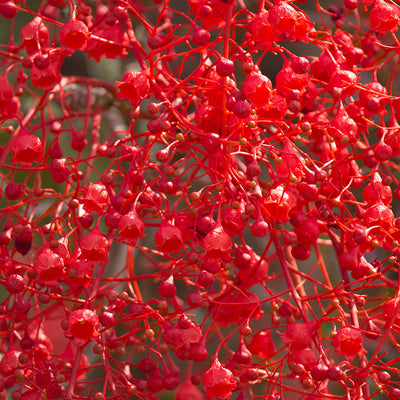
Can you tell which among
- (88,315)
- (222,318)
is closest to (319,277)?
(222,318)

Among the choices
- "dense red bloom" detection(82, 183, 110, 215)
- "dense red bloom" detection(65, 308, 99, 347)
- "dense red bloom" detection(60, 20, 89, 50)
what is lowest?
"dense red bloom" detection(65, 308, 99, 347)

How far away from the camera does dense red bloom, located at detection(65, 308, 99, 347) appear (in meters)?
0.48

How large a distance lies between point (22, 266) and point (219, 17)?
0.24 metres

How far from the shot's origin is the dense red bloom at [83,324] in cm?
48

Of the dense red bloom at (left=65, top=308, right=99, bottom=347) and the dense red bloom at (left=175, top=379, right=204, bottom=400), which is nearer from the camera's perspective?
the dense red bloom at (left=65, top=308, right=99, bottom=347)

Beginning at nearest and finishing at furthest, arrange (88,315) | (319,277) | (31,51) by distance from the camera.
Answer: (88,315) < (31,51) < (319,277)

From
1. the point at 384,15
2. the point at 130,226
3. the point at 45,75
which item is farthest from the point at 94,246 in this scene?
the point at 384,15

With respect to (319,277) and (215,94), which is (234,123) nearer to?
(215,94)

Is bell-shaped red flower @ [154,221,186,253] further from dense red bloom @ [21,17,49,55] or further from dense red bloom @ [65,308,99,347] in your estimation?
dense red bloom @ [21,17,49,55]

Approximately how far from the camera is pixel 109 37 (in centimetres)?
61

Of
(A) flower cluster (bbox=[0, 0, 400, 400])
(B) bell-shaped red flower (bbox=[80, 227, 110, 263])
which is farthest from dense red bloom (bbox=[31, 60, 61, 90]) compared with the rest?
(B) bell-shaped red flower (bbox=[80, 227, 110, 263])

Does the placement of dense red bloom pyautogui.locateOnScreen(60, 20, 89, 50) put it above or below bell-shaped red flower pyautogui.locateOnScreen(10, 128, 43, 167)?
above

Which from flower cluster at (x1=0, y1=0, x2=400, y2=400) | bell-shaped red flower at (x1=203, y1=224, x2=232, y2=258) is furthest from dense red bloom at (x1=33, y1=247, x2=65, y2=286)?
bell-shaped red flower at (x1=203, y1=224, x2=232, y2=258)

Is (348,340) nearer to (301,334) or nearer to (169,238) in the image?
(301,334)
